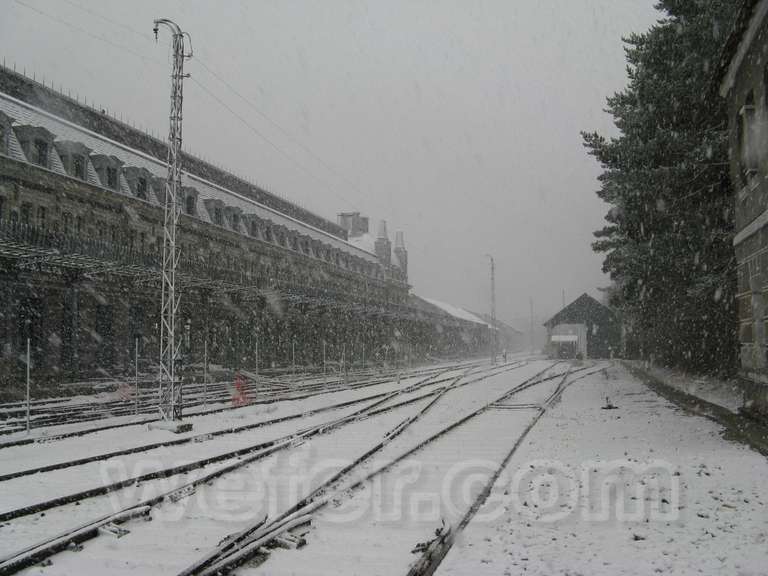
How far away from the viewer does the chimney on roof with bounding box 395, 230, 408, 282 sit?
265 ft

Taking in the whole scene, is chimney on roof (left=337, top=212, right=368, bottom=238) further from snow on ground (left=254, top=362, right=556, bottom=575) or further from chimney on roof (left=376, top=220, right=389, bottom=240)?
snow on ground (left=254, top=362, right=556, bottom=575)

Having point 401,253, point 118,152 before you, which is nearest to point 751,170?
point 118,152

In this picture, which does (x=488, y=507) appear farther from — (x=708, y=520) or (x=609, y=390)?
(x=609, y=390)

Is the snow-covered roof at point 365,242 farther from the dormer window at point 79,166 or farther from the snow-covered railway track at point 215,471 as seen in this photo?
the snow-covered railway track at point 215,471

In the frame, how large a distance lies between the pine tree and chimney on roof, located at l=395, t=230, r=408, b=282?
58821mm

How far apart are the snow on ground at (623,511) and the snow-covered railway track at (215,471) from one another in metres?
3.39

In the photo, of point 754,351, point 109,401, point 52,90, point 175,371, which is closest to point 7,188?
point 52,90

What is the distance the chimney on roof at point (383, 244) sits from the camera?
251 feet

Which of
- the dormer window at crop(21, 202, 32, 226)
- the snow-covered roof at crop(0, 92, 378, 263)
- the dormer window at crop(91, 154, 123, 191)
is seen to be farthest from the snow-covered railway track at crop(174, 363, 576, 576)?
the dormer window at crop(91, 154, 123, 191)

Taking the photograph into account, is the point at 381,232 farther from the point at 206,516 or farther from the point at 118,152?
the point at 206,516

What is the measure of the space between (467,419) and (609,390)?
446 inches

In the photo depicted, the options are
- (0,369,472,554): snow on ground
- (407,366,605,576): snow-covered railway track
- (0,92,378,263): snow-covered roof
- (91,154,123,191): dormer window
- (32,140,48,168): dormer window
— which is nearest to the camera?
(407,366,605,576): snow-covered railway track

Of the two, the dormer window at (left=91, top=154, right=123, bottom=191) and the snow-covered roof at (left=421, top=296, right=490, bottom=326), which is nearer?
the dormer window at (left=91, top=154, right=123, bottom=191)

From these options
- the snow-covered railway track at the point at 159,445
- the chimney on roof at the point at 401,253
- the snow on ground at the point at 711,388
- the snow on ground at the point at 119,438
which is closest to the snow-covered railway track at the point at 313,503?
the snow-covered railway track at the point at 159,445
